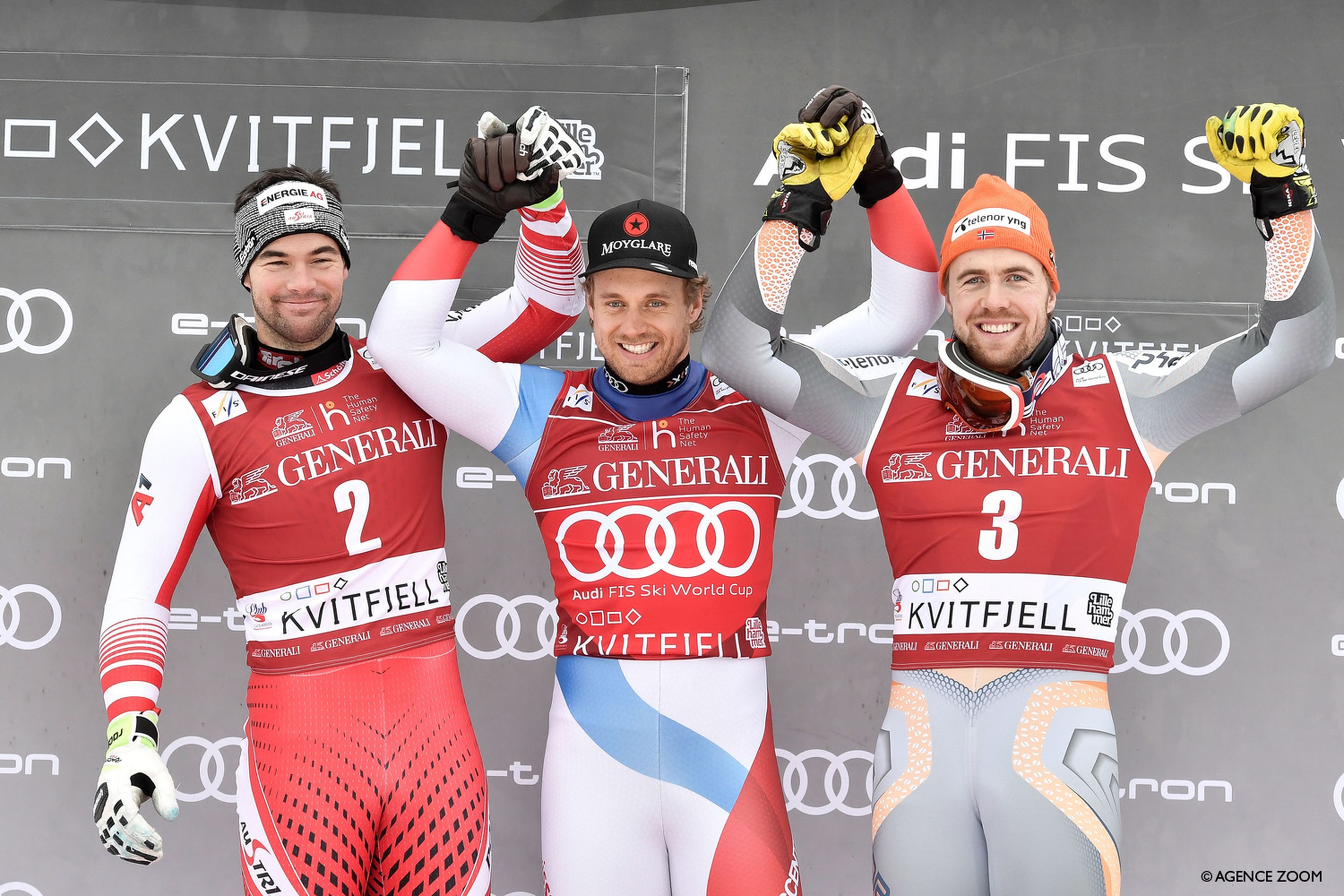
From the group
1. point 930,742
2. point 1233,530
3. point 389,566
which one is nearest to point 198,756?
point 389,566

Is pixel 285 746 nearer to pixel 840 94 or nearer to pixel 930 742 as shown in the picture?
pixel 930 742

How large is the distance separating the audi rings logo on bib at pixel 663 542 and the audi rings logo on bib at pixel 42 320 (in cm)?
200

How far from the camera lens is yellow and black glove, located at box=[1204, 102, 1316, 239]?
1.98 m

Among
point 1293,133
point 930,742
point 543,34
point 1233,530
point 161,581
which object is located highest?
point 543,34

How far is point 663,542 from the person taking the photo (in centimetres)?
225

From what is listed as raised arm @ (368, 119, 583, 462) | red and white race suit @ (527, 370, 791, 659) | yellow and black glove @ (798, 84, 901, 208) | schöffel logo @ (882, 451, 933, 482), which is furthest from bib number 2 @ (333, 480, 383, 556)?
yellow and black glove @ (798, 84, 901, 208)

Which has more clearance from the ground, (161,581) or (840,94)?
(840,94)

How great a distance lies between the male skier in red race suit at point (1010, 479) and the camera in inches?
79.4

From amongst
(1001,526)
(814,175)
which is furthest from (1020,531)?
(814,175)

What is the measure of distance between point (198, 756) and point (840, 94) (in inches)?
105

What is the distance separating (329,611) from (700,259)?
5.17 ft

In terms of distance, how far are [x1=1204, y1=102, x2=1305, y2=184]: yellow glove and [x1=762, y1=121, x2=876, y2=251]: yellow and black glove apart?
0.67m

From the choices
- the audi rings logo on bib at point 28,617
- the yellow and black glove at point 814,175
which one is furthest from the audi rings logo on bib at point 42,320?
the yellow and black glove at point 814,175

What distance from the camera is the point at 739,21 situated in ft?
10.7
